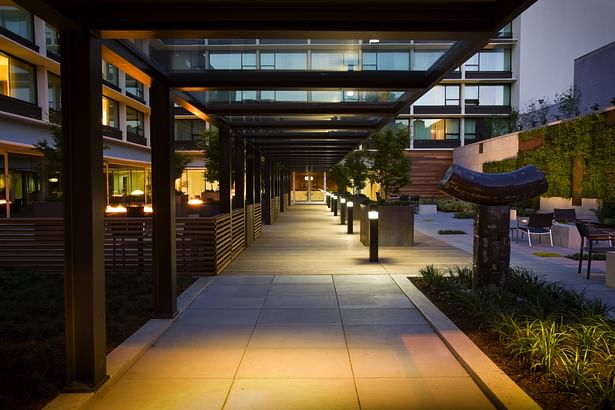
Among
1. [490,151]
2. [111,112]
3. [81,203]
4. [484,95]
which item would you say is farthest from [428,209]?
[484,95]

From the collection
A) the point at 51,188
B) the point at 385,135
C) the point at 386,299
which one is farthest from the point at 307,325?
the point at 51,188

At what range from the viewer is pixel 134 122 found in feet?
133

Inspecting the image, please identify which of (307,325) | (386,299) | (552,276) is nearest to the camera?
(307,325)

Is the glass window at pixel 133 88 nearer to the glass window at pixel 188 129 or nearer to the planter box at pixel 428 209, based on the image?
the glass window at pixel 188 129

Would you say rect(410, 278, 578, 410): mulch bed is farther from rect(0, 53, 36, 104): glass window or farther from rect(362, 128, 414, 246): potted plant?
rect(0, 53, 36, 104): glass window

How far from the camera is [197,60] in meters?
6.79

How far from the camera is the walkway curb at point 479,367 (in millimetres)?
3930

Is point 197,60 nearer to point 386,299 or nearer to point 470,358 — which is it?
point 386,299

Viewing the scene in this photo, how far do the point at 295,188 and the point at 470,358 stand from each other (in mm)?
52588

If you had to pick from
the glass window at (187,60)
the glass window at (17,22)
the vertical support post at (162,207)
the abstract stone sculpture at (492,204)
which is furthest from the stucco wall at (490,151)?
the glass window at (17,22)

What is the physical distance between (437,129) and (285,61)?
48011 millimetres

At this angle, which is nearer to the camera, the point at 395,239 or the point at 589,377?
the point at 589,377

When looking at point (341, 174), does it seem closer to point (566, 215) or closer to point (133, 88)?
point (566, 215)

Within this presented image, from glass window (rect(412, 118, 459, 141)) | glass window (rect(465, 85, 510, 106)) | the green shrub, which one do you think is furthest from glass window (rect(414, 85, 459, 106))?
the green shrub
